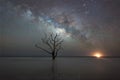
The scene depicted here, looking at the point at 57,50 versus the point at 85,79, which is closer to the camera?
the point at 85,79

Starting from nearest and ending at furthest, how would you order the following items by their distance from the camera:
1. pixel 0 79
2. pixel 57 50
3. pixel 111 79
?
1. pixel 0 79
2. pixel 111 79
3. pixel 57 50

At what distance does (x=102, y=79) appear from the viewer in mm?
13500

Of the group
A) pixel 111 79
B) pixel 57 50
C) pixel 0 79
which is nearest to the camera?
pixel 0 79

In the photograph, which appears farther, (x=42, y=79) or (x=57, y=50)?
(x=57, y=50)

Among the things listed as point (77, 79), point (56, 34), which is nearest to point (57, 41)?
point (56, 34)

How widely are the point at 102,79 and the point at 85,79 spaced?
4.18ft

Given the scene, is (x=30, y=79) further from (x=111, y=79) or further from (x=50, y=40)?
(x=50, y=40)

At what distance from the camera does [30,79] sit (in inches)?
509

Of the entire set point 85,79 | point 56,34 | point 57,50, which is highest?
point 56,34

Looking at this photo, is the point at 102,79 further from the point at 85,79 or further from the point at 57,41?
the point at 57,41

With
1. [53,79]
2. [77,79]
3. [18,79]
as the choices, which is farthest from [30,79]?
[77,79]

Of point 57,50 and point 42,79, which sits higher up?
point 57,50

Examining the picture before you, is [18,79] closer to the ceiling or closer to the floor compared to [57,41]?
closer to the floor

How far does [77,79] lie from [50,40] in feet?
56.8
